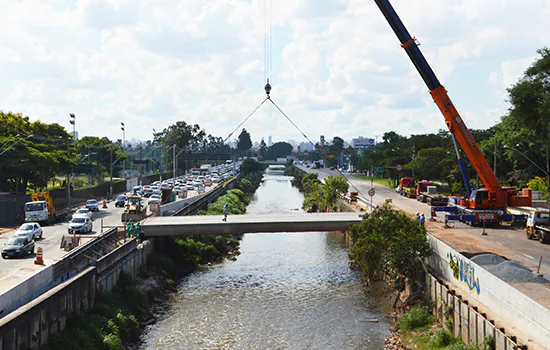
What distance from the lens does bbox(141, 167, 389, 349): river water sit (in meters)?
36.4

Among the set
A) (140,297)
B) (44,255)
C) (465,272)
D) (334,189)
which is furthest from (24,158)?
(465,272)

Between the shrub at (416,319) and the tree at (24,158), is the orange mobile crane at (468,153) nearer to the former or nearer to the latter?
the shrub at (416,319)

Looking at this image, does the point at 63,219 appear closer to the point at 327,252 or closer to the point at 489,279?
the point at 327,252

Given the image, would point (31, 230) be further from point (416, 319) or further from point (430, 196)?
point (430, 196)

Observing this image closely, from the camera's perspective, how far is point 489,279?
101 feet

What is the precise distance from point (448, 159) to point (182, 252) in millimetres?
63194

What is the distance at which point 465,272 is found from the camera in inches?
1366

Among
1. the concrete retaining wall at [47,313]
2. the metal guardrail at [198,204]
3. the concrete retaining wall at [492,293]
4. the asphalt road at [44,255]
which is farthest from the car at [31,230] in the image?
the concrete retaining wall at [492,293]

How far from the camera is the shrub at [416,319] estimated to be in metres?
36.2

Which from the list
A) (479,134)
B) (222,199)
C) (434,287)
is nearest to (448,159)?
(479,134)

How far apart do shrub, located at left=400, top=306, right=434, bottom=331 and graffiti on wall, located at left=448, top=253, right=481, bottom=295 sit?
125 inches

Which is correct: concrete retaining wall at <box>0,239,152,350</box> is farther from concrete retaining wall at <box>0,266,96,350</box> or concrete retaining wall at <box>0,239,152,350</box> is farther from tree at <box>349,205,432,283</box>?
tree at <box>349,205,432,283</box>

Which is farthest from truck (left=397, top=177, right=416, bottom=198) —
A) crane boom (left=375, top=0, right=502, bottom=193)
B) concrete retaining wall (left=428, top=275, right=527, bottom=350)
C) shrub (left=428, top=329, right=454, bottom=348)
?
shrub (left=428, top=329, right=454, bottom=348)

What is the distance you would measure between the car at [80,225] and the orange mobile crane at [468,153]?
111 ft
